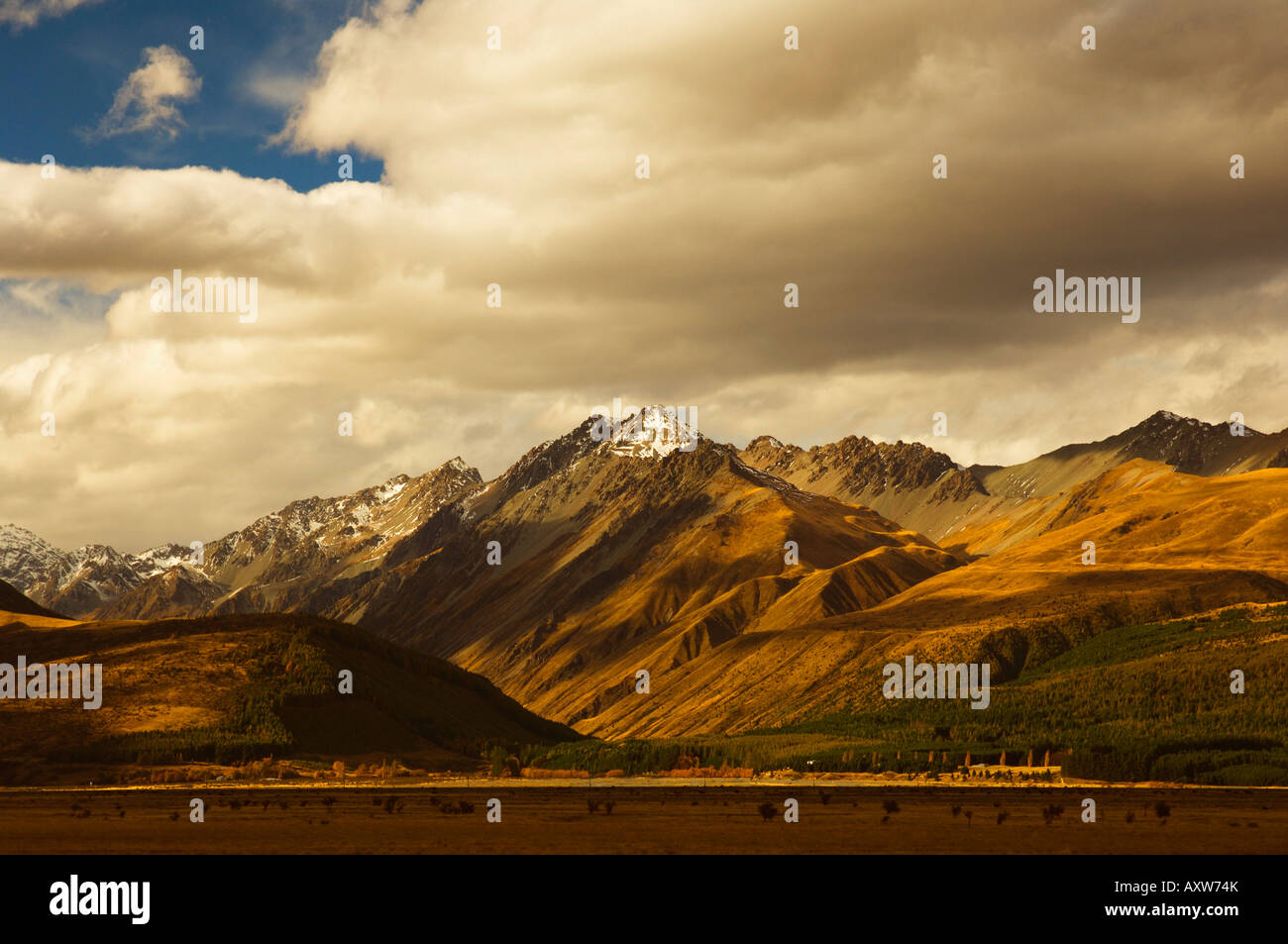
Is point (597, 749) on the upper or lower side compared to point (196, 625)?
lower

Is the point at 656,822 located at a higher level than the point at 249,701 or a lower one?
lower

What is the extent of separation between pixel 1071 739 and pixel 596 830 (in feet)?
275

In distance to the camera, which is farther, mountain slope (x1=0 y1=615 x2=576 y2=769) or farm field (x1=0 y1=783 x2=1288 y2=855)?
mountain slope (x1=0 y1=615 x2=576 y2=769)

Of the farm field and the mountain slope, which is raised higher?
the mountain slope

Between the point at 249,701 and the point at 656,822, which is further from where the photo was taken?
the point at 249,701

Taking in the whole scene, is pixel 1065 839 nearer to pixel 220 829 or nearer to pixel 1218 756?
pixel 220 829

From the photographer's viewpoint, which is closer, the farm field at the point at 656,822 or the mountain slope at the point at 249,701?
the farm field at the point at 656,822

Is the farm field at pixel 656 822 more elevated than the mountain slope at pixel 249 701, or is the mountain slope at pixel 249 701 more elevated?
the mountain slope at pixel 249 701

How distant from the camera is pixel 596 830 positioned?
258ft
